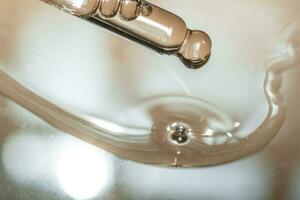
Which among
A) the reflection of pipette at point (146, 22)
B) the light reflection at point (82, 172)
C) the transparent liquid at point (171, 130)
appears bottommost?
the light reflection at point (82, 172)

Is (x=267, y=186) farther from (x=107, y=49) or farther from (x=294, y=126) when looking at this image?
(x=107, y=49)

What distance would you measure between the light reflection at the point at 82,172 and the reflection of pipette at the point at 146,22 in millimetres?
85

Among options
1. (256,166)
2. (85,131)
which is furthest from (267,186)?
(85,131)

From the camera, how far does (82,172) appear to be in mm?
396

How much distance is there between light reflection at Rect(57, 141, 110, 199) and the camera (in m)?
0.39

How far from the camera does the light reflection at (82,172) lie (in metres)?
0.39

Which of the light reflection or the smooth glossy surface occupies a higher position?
the smooth glossy surface

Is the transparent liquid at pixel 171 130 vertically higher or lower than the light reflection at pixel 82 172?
higher

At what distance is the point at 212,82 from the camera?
0.46 metres

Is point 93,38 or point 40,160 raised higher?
point 93,38

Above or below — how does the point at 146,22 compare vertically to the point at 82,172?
above

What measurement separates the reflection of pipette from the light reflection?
0.09 meters

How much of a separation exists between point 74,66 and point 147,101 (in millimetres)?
65

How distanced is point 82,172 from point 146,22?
4.2 inches
